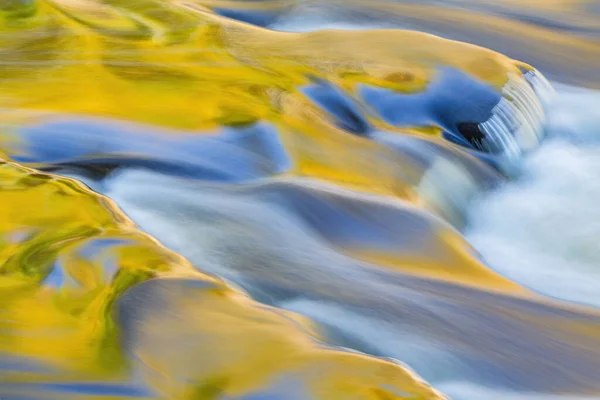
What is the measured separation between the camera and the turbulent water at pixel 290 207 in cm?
173

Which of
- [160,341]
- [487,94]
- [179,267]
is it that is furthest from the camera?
[487,94]

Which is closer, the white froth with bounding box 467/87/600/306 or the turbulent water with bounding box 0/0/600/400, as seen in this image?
the turbulent water with bounding box 0/0/600/400

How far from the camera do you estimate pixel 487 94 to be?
11.1 feet

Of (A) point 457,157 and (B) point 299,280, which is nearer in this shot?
(B) point 299,280

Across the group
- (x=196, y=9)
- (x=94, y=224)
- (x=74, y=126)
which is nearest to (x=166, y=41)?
(x=196, y=9)

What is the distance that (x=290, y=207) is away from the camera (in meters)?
2.53

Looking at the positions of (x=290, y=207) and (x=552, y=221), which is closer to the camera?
(x=290, y=207)

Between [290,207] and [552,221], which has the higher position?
[552,221]

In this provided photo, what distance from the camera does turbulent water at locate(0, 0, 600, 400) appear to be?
1732mm

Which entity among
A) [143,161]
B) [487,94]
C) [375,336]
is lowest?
[375,336]

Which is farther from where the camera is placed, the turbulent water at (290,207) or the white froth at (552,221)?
the white froth at (552,221)

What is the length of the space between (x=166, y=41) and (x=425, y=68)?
1.12 m

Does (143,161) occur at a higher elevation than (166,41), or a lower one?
lower

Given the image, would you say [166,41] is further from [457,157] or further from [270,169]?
[457,157]
